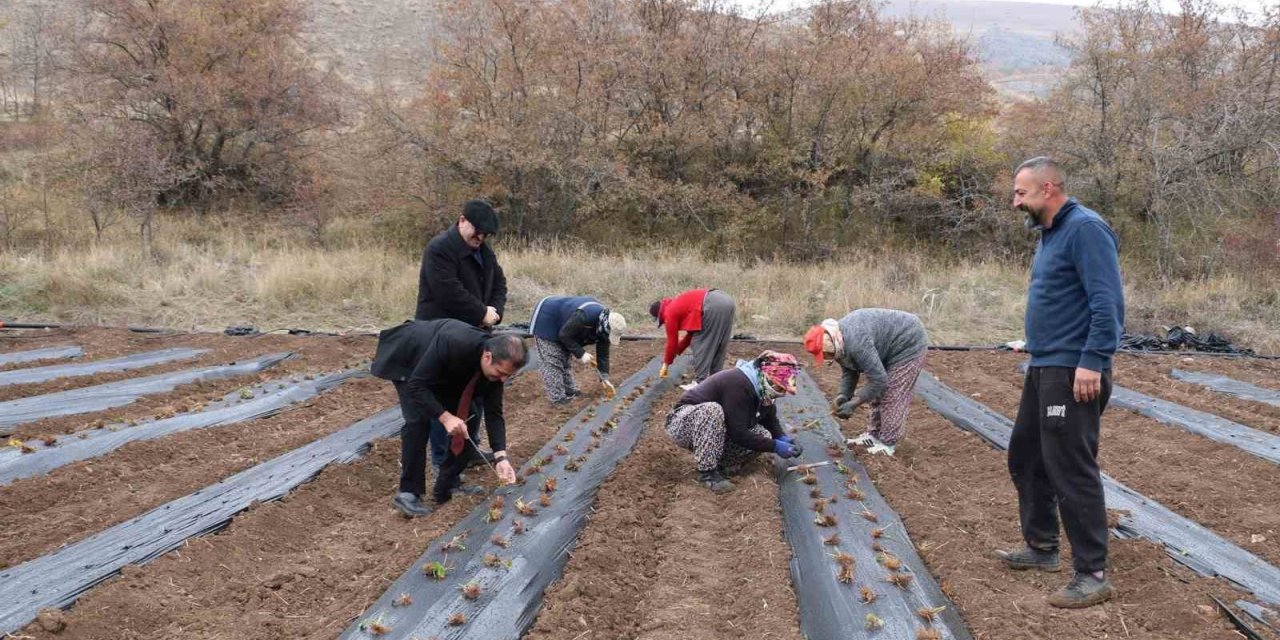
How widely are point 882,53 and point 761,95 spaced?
2753mm

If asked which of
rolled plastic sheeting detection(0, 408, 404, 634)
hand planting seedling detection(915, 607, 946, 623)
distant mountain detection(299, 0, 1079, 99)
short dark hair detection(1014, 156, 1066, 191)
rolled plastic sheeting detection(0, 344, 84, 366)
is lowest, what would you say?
rolled plastic sheeting detection(0, 344, 84, 366)

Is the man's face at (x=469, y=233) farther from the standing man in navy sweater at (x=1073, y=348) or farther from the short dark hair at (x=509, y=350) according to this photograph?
the standing man in navy sweater at (x=1073, y=348)

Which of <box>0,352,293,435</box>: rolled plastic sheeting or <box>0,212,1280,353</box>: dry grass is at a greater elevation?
<box>0,212,1280,353</box>: dry grass

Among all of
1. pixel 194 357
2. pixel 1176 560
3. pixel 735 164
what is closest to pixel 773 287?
pixel 735 164

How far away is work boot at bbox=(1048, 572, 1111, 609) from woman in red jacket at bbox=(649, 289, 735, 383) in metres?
3.76

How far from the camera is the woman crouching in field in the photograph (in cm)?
476

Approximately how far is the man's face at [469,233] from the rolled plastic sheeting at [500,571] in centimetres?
158

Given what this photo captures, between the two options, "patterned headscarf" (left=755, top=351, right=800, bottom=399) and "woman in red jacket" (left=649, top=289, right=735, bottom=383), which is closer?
A: "patterned headscarf" (left=755, top=351, right=800, bottom=399)

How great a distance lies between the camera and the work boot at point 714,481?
4.99 metres

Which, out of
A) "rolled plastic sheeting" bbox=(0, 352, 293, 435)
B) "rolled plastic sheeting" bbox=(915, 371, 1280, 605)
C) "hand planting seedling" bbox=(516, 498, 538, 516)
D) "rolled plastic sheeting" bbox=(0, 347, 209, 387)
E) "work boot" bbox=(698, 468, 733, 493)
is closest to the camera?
"rolled plastic sheeting" bbox=(915, 371, 1280, 605)

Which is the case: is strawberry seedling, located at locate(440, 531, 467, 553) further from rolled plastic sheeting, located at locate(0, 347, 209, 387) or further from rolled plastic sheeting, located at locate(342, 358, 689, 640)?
rolled plastic sheeting, located at locate(0, 347, 209, 387)

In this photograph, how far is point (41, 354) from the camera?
28.7 feet

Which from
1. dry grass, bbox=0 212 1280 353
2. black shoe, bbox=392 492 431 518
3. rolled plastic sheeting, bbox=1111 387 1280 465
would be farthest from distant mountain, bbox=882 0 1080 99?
black shoe, bbox=392 492 431 518

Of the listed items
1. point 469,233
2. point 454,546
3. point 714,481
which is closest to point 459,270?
point 469,233
